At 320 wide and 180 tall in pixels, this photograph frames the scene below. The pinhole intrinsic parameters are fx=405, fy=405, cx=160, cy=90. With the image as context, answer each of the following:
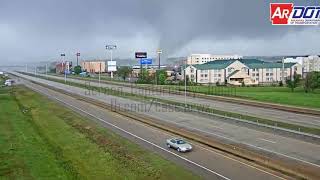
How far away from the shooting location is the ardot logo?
4842 centimetres

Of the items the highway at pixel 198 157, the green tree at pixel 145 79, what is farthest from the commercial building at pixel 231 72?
the highway at pixel 198 157

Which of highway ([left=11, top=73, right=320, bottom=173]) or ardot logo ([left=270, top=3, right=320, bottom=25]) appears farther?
ardot logo ([left=270, top=3, right=320, bottom=25])

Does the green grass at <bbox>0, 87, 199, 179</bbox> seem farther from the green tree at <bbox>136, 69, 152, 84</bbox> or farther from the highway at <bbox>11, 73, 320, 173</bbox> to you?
the green tree at <bbox>136, 69, 152, 84</bbox>

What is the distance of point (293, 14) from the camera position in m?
49.1

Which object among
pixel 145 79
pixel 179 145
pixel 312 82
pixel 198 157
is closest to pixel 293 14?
pixel 179 145

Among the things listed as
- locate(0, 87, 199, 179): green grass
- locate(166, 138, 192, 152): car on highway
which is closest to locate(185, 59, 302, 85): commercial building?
locate(0, 87, 199, 179): green grass

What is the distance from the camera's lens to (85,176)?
109ft

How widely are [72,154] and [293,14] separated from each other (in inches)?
1206

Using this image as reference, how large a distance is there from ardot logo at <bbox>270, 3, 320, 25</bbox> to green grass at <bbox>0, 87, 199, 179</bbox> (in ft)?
76.8

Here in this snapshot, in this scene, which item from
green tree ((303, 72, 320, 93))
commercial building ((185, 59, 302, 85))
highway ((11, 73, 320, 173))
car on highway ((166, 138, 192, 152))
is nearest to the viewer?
highway ((11, 73, 320, 173))

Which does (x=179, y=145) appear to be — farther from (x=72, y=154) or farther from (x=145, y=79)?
(x=145, y=79)

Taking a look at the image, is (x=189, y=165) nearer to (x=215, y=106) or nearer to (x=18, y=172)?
(x=18, y=172)

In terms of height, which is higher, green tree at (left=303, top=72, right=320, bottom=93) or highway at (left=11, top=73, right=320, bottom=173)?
green tree at (left=303, top=72, right=320, bottom=93)

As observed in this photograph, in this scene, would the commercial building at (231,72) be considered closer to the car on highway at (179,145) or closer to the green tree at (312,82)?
the green tree at (312,82)
